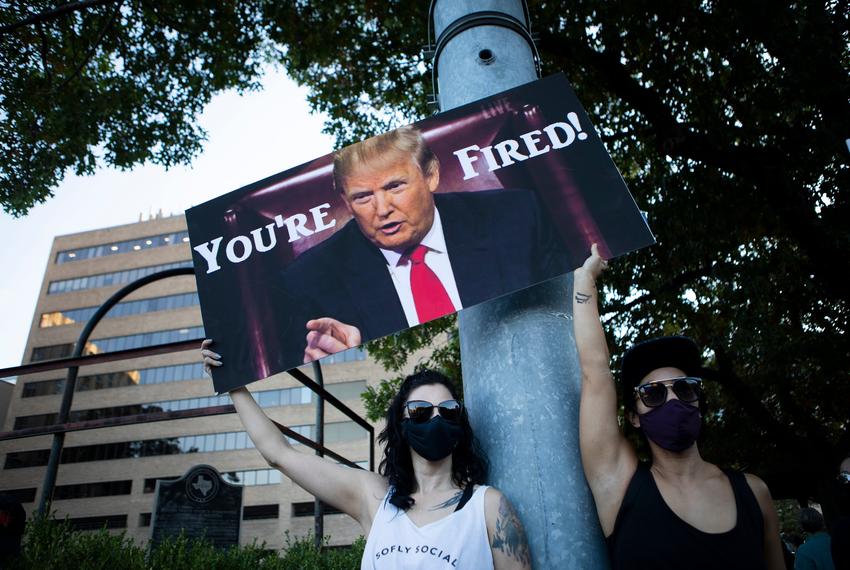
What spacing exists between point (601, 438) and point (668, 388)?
1.23ft

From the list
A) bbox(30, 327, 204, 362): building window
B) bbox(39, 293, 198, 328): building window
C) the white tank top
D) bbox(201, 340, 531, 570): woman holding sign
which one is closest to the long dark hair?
bbox(201, 340, 531, 570): woman holding sign

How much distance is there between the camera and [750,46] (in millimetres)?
6824

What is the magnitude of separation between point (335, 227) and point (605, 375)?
51.6 inches

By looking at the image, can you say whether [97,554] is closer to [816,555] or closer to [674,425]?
[674,425]

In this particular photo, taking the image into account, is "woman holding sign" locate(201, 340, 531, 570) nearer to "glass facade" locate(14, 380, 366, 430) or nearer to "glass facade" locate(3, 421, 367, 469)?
"glass facade" locate(14, 380, 366, 430)

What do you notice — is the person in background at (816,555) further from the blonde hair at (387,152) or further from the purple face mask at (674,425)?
the blonde hair at (387,152)

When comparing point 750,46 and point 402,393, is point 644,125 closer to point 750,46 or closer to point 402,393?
point 750,46

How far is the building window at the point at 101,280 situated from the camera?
Result: 5756cm

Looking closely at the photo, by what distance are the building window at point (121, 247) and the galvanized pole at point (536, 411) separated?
60.4m

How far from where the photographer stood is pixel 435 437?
224cm

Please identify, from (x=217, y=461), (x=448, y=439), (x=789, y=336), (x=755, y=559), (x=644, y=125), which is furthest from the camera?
(x=217, y=461)

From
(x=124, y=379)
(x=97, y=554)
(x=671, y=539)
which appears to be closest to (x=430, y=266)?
(x=671, y=539)

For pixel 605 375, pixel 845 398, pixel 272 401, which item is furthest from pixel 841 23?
pixel 272 401

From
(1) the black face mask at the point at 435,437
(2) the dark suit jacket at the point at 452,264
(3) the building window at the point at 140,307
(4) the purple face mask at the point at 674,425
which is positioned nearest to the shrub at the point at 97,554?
(2) the dark suit jacket at the point at 452,264
